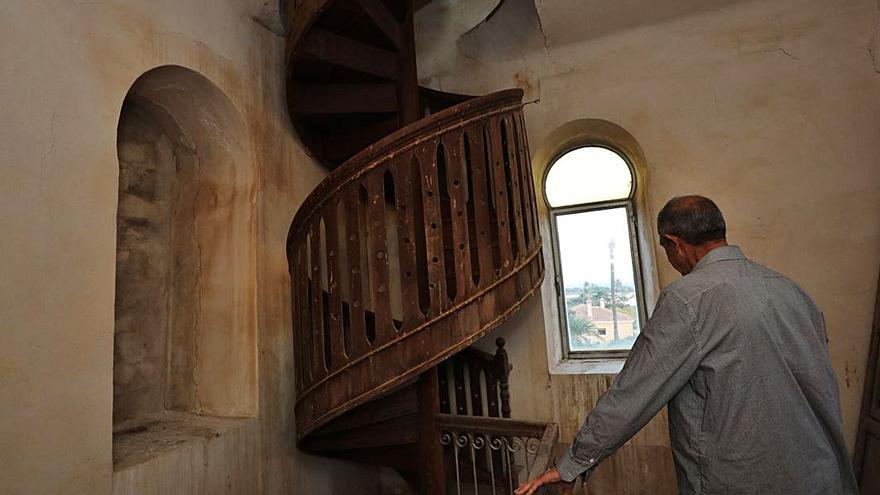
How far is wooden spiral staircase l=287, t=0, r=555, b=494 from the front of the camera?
77.0 inches

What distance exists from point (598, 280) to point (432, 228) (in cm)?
160

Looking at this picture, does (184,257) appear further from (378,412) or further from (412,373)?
(412,373)

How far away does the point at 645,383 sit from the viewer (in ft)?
3.56

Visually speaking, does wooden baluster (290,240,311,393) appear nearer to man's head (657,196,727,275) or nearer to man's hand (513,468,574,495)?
man's hand (513,468,574,495)

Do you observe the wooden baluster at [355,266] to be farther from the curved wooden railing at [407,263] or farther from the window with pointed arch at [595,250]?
the window with pointed arch at [595,250]

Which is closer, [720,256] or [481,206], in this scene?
[720,256]

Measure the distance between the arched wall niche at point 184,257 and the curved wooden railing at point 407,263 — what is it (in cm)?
42

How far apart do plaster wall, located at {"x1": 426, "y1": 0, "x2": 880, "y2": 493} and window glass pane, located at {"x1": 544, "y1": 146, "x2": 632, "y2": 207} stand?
0.30 metres

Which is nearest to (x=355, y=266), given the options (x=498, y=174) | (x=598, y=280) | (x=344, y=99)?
(x=498, y=174)

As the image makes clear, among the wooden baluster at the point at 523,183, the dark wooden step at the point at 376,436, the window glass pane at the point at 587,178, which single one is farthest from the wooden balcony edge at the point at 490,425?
the window glass pane at the point at 587,178

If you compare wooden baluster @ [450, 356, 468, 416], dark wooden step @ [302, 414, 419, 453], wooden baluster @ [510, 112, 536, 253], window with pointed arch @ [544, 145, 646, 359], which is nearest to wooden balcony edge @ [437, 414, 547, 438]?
dark wooden step @ [302, 414, 419, 453]

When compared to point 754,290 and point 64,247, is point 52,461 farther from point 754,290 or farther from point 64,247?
point 754,290

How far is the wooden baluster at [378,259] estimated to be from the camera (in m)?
1.95

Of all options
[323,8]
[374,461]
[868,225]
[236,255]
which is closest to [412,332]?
Result: [374,461]
